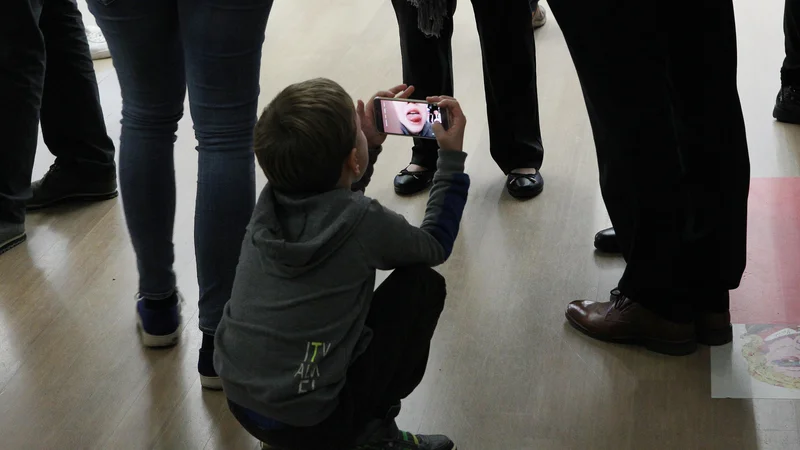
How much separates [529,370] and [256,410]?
53 cm

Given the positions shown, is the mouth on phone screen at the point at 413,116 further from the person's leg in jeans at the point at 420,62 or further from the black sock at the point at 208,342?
the person's leg in jeans at the point at 420,62

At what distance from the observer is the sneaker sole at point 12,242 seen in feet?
7.05

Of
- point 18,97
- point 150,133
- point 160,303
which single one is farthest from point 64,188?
point 150,133

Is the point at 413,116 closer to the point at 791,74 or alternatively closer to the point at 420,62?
the point at 420,62

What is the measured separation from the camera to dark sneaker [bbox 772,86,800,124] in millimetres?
2398

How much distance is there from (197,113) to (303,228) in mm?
340

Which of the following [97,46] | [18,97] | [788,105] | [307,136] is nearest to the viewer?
[307,136]

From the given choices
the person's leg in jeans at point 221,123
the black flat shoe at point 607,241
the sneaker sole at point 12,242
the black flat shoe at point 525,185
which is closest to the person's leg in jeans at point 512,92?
the black flat shoe at point 525,185

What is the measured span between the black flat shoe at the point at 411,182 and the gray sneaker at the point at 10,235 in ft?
2.78

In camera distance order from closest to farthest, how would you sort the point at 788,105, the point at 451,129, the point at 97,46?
the point at 451,129 < the point at 788,105 < the point at 97,46

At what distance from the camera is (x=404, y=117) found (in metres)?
1.51

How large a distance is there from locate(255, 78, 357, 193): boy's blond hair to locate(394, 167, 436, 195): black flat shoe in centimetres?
97

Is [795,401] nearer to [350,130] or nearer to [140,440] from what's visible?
[350,130]

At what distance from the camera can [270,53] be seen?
3143 mm
